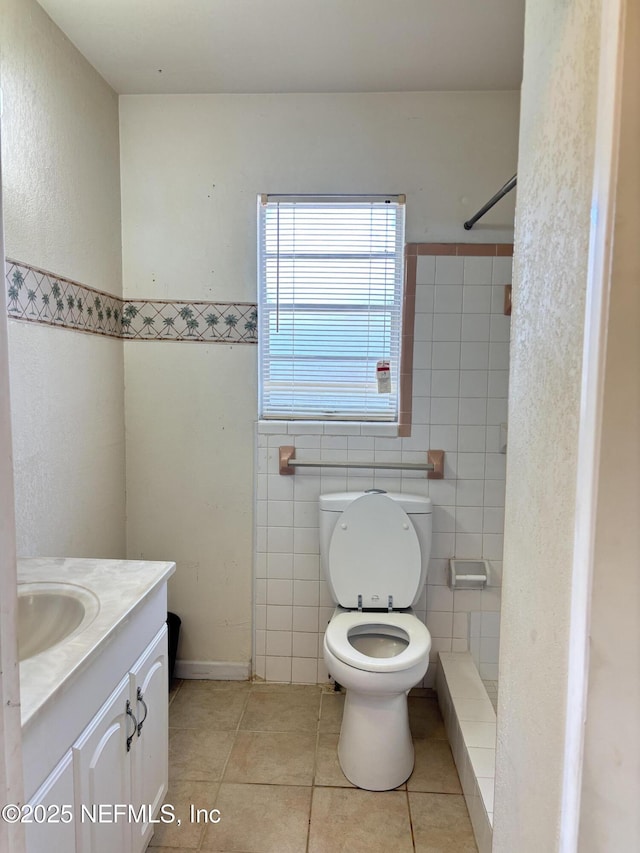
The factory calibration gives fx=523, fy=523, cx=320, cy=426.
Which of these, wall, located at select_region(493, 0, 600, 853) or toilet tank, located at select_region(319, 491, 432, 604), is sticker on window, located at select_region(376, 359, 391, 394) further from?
wall, located at select_region(493, 0, 600, 853)

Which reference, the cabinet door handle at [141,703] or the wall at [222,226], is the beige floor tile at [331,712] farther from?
the cabinet door handle at [141,703]

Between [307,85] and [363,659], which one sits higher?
[307,85]

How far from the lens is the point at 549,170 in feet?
2.19

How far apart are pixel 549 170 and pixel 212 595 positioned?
84.9 inches

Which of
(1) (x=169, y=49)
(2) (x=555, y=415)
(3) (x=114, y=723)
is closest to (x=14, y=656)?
(2) (x=555, y=415)

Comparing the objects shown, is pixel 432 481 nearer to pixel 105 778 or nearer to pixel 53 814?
pixel 105 778

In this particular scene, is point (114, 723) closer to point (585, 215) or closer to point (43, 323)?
point (43, 323)

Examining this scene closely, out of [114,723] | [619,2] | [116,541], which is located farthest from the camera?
[116,541]

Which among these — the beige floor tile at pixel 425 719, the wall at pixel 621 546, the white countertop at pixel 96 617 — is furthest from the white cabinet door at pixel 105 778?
the beige floor tile at pixel 425 719

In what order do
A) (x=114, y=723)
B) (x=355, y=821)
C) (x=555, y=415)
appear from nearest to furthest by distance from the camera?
1. (x=555, y=415)
2. (x=114, y=723)
3. (x=355, y=821)

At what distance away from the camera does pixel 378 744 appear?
1773mm

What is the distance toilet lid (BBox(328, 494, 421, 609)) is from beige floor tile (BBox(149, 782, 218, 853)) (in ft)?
2.75

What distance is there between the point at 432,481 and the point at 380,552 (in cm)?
39

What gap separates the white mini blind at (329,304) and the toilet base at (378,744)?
111 centimetres
